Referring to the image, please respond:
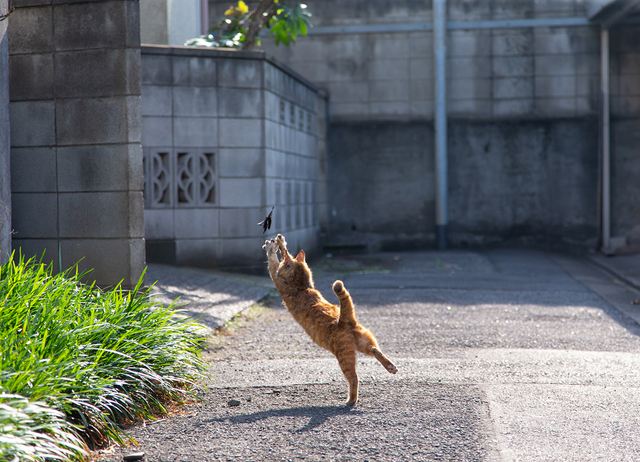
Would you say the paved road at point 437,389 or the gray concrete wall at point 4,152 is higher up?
the gray concrete wall at point 4,152

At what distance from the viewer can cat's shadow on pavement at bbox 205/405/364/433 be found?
405cm

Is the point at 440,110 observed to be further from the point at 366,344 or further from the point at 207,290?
the point at 366,344

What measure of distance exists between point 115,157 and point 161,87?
4.17 m

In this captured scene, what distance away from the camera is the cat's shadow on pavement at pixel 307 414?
4055mm

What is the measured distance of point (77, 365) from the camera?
3609mm

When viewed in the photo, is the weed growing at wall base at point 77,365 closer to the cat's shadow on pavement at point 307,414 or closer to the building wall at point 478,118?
the cat's shadow on pavement at point 307,414

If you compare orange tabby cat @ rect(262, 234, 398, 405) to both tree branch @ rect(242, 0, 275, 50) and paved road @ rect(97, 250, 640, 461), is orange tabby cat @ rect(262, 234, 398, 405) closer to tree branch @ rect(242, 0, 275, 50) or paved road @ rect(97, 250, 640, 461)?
paved road @ rect(97, 250, 640, 461)

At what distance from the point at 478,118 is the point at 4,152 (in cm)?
1119

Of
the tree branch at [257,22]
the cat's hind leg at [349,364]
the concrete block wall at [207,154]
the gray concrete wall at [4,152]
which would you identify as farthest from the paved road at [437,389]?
the tree branch at [257,22]

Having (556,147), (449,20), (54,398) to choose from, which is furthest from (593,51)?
(54,398)

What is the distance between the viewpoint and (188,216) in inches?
395

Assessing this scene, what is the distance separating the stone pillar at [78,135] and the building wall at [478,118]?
9152 millimetres

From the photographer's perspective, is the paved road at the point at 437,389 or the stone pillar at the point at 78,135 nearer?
the paved road at the point at 437,389

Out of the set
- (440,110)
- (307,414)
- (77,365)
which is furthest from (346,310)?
(440,110)
